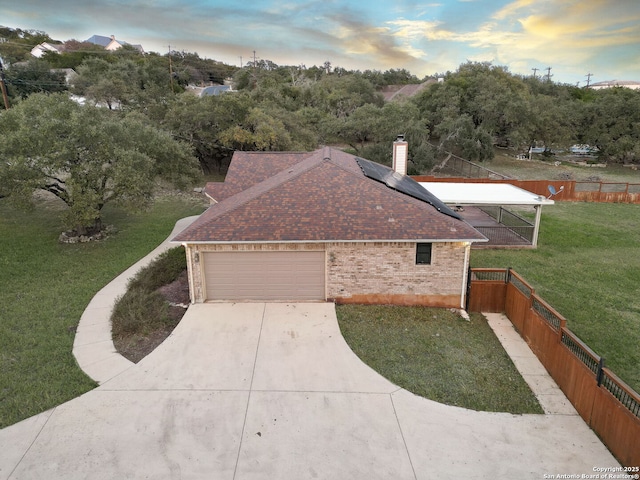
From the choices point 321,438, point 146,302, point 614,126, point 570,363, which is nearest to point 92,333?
point 146,302

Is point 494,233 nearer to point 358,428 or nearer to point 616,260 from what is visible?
point 616,260

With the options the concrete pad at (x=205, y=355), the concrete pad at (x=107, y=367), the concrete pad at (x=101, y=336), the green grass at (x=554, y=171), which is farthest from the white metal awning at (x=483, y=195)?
the green grass at (x=554, y=171)

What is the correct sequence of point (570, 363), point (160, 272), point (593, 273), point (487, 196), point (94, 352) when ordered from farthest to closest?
point (487, 196) < point (593, 273) < point (160, 272) < point (94, 352) < point (570, 363)

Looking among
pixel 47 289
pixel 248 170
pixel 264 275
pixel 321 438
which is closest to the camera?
pixel 321 438

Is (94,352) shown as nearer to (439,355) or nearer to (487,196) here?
(439,355)

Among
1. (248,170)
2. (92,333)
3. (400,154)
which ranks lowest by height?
(92,333)

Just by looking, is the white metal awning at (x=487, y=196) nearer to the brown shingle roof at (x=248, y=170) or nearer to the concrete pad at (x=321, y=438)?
the brown shingle roof at (x=248, y=170)

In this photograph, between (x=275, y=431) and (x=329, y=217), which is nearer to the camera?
(x=275, y=431)
